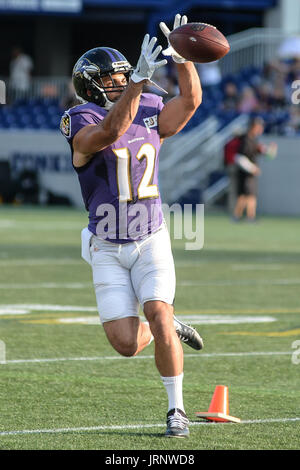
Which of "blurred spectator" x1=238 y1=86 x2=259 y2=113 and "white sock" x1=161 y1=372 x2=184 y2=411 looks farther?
"blurred spectator" x1=238 y1=86 x2=259 y2=113

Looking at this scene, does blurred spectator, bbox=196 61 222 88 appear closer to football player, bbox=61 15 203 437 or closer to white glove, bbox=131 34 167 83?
football player, bbox=61 15 203 437

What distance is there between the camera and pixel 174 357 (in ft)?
18.2

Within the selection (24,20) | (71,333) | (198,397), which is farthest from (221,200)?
(198,397)

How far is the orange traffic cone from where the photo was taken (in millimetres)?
5711

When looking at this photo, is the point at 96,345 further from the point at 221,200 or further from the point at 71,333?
the point at 221,200

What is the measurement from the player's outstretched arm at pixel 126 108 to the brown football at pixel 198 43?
28 centimetres

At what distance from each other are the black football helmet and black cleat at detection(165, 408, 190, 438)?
1.76 metres

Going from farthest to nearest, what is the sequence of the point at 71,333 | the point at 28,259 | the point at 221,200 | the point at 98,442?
the point at 221,200 < the point at 28,259 < the point at 71,333 < the point at 98,442

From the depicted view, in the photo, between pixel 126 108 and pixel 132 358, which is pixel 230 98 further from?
pixel 126 108

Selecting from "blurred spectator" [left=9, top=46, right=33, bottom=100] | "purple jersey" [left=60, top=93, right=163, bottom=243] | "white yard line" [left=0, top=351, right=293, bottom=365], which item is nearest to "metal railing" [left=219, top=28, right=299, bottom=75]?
"blurred spectator" [left=9, top=46, right=33, bottom=100]

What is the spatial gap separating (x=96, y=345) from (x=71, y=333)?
0.47 m

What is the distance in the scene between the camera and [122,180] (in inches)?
230

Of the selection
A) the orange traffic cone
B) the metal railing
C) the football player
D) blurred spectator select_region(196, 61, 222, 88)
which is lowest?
the orange traffic cone

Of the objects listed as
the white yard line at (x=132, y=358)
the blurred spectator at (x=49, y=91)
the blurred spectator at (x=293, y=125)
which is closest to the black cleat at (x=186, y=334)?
the white yard line at (x=132, y=358)
